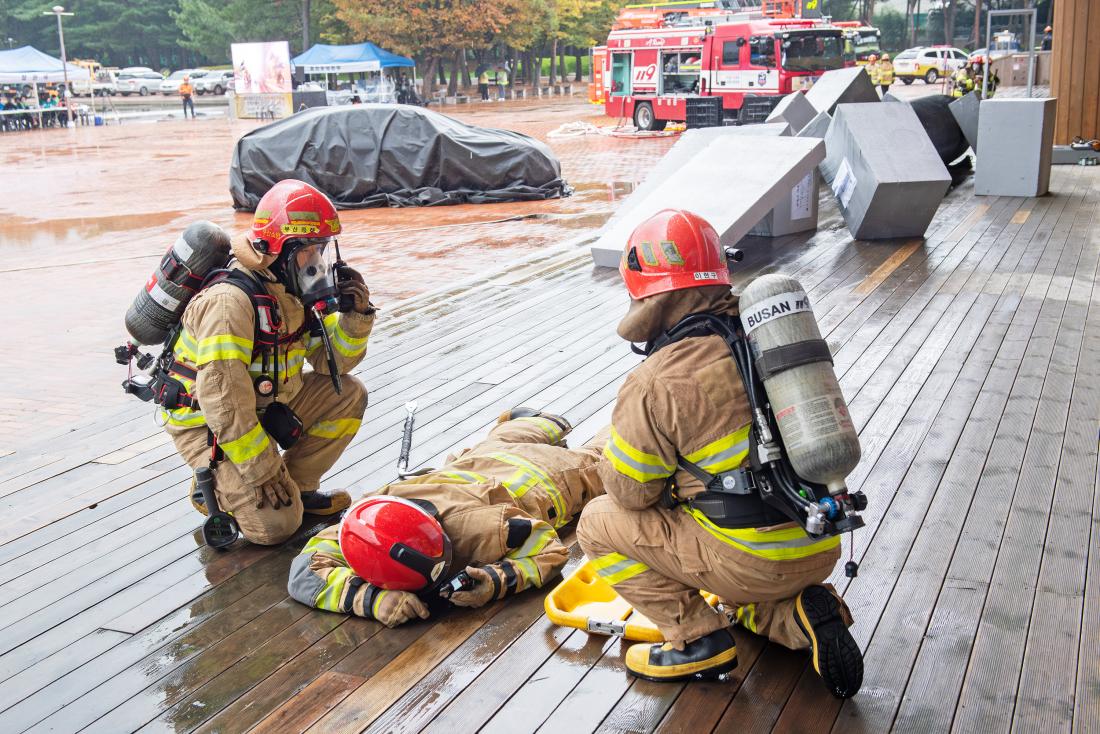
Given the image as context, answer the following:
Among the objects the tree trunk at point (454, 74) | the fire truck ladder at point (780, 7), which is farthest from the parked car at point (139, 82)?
the fire truck ladder at point (780, 7)

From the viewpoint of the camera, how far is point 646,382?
9.66ft

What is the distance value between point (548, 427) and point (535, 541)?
947 mm

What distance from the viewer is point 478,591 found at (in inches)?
143

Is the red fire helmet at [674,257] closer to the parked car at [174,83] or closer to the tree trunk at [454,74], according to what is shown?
the tree trunk at [454,74]

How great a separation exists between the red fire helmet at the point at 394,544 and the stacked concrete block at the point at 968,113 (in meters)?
13.5

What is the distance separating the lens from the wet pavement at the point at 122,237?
25.4 ft

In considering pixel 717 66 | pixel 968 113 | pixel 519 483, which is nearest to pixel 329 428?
pixel 519 483

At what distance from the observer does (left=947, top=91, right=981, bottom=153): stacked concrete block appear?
14828mm

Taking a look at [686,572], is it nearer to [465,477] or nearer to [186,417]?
[465,477]

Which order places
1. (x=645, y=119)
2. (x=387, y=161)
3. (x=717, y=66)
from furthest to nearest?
1. (x=645, y=119)
2. (x=717, y=66)
3. (x=387, y=161)

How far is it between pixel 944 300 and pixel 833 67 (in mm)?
19884

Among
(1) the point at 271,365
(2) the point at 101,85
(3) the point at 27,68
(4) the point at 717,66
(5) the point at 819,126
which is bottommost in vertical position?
(1) the point at 271,365

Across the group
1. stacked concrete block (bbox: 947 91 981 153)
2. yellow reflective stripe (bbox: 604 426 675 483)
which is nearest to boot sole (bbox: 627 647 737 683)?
yellow reflective stripe (bbox: 604 426 675 483)

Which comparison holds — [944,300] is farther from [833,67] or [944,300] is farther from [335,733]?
[833,67]
